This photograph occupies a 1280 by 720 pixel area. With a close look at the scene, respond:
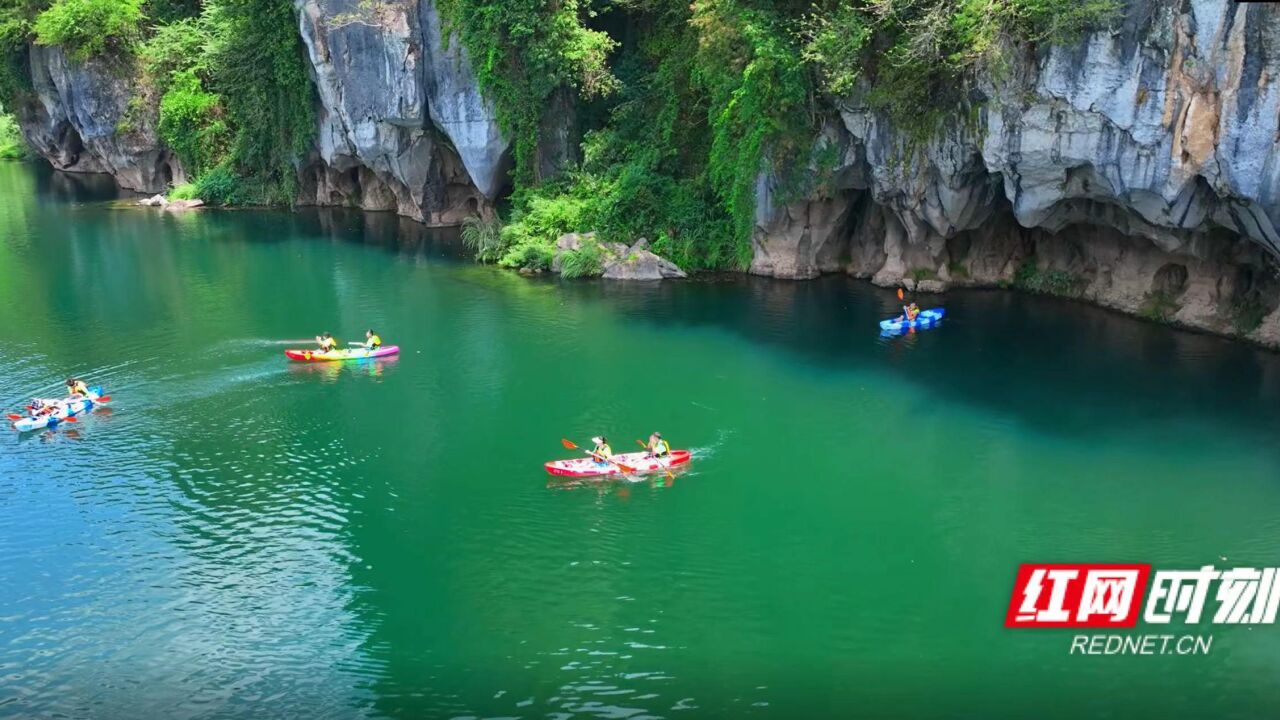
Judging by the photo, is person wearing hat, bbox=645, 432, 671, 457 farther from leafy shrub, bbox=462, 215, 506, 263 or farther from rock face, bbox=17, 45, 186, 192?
rock face, bbox=17, 45, 186, 192

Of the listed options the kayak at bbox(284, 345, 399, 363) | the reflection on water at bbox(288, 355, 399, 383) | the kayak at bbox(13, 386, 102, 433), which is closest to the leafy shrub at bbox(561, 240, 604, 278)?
the kayak at bbox(284, 345, 399, 363)

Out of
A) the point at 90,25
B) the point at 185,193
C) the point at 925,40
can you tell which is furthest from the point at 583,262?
the point at 90,25

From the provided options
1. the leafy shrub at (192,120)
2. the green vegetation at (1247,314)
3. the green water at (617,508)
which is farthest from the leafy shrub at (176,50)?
the green vegetation at (1247,314)

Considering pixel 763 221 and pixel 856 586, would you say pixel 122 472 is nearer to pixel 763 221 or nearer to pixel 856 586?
pixel 856 586

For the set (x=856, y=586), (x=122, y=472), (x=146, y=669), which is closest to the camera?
(x=146, y=669)

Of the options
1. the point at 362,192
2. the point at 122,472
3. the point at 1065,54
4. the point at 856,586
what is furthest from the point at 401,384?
the point at 362,192

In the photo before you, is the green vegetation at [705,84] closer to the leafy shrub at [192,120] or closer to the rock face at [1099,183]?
the rock face at [1099,183]
